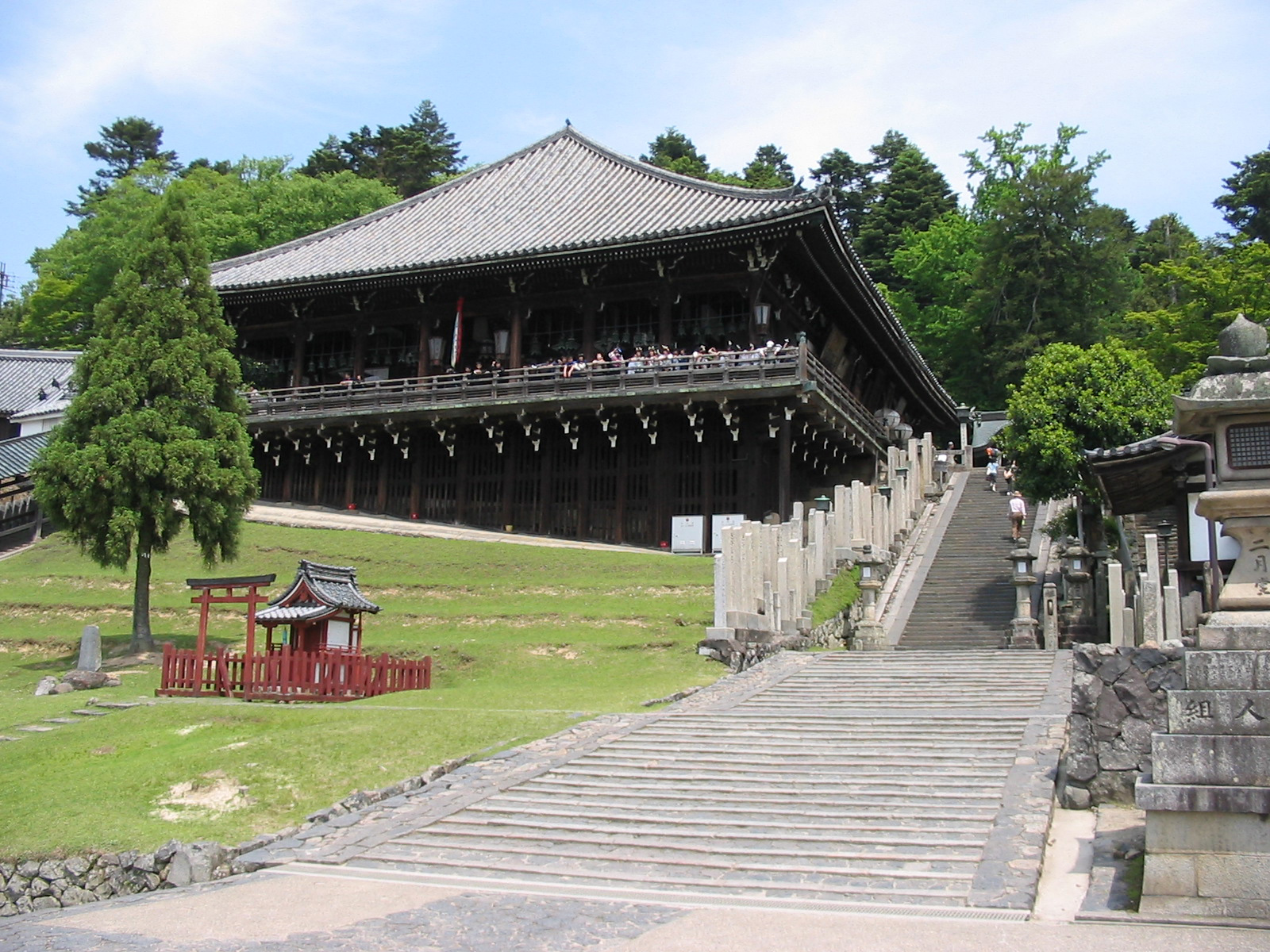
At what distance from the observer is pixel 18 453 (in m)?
39.4

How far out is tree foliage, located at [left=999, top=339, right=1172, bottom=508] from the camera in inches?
933

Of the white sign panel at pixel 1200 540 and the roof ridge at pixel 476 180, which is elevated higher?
the roof ridge at pixel 476 180

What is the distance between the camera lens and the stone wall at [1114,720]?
10.7 metres

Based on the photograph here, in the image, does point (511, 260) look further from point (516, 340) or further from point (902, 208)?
point (902, 208)

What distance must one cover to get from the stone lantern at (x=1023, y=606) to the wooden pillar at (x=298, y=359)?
82.7 ft

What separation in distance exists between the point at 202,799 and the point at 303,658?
5.77m

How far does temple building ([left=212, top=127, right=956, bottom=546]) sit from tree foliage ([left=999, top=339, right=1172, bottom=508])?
625 cm

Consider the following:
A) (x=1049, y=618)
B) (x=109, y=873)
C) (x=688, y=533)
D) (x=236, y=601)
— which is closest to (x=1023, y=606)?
(x=1049, y=618)

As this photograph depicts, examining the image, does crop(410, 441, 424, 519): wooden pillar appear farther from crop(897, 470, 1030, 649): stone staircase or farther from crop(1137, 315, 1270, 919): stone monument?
Answer: crop(1137, 315, 1270, 919): stone monument

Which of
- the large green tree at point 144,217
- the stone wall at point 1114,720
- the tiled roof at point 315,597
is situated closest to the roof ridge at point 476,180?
the large green tree at point 144,217

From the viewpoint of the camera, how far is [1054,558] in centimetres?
2542

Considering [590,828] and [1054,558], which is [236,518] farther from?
[1054,558]

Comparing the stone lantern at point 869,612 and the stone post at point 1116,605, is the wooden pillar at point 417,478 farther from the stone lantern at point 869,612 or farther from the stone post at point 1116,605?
the stone post at point 1116,605

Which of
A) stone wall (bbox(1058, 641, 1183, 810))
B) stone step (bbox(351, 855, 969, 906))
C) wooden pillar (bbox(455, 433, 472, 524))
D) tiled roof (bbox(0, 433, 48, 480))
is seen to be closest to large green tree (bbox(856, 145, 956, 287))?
wooden pillar (bbox(455, 433, 472, 524))
